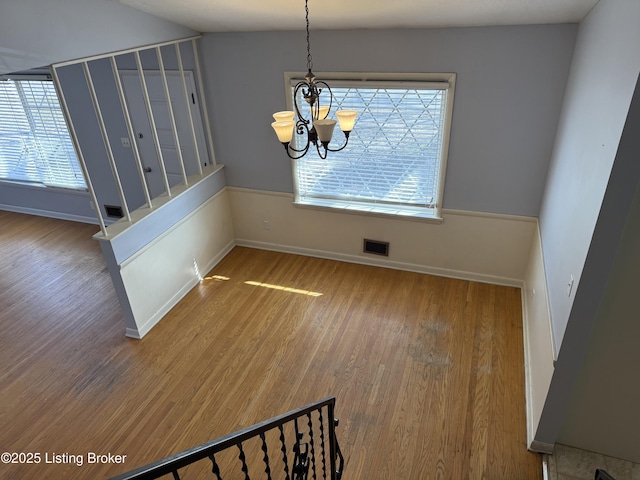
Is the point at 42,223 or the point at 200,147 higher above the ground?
the point at 200,147

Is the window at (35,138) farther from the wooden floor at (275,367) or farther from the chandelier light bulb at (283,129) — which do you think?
the chandelier light bulb at (283,129)

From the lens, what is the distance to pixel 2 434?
3.03 meters

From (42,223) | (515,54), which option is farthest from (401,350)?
(42,223)

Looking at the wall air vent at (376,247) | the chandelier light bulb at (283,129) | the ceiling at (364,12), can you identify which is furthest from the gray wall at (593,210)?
the wall air vent at (376,247)

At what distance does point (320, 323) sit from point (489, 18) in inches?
115

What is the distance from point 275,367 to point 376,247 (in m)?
1.85

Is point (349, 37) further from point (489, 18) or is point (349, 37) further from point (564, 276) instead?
point (564, 276)

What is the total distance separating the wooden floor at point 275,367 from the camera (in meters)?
2.89

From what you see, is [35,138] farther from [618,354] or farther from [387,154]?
[618,354]

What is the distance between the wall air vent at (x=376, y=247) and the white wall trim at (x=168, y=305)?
1735 millimetres

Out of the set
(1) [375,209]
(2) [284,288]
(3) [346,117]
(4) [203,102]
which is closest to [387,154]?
(1) [375,209]

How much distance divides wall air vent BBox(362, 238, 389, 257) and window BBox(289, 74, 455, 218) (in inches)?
15.7

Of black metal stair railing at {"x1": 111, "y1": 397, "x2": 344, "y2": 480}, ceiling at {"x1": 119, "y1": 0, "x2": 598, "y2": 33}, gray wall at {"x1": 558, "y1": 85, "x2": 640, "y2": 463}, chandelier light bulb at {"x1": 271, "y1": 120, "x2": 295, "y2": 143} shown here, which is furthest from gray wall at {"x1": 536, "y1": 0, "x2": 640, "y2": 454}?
chandelier light bulb at {"x1": 271, "y1": 120, "x2": 295, "y2": 143}

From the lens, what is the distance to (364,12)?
129 inches
